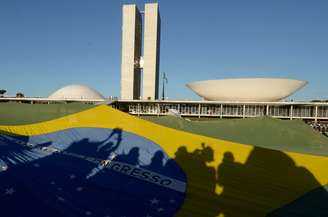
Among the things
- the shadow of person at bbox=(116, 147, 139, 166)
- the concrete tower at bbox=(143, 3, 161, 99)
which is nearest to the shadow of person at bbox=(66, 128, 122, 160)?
the shadow of person at bbox=(116, 147, 139, 166)

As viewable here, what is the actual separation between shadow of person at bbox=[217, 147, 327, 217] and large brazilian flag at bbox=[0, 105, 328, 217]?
0.06 feet

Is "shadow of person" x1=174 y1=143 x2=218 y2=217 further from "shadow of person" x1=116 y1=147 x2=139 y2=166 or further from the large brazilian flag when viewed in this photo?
"shadow of person" x1=116 y1=147 x2=139 y2=166

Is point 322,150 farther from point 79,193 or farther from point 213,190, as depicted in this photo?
point 79,193

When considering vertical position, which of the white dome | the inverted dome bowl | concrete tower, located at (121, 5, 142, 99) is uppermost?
concrete tower, located at (121, 5, 142, 99)

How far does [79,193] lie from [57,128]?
367 centimetres

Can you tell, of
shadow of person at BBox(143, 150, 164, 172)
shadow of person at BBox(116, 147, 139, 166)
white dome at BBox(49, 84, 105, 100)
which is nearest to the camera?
shadow of person at BBox(143, 150, 164, 172)

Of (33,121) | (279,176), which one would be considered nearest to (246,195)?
(279,176)

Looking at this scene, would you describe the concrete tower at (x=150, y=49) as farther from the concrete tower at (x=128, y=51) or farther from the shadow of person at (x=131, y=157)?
the shadow of person at (x=131, y=157)

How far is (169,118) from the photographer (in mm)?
9820

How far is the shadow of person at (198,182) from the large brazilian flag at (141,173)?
2 centimetres

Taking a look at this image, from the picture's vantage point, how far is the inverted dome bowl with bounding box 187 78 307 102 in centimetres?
5894

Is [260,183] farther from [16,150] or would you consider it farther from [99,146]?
[16,150]

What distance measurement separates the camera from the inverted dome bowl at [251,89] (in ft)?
193

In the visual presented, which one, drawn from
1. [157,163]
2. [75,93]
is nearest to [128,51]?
[75,93]
